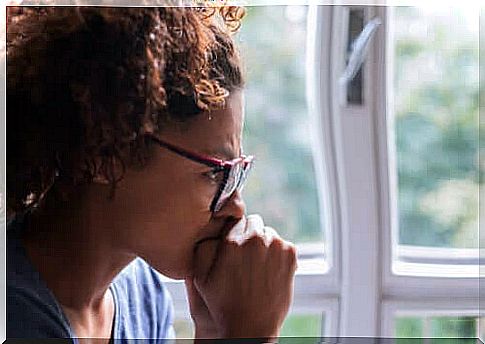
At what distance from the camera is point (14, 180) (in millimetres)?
1287

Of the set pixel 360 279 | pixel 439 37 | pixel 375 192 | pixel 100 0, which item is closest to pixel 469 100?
pixel 439 37

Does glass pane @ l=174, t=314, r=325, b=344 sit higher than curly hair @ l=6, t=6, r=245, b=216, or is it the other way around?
curly hair @ l=6, t=6, r=245, b=216

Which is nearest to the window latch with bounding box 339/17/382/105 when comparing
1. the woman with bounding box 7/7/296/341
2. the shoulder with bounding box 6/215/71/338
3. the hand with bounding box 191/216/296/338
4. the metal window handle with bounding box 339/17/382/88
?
the metal window handle with bounding box 339/17/382/88

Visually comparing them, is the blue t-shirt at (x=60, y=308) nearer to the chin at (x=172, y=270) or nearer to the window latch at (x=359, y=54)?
the chin at (x=172, y=270)

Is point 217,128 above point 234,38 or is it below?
below

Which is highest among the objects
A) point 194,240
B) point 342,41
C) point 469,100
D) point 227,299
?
point 342,41

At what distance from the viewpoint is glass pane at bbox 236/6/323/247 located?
1.29 m

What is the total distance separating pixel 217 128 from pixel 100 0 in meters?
0.29

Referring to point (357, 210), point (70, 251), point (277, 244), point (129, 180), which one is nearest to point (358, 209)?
point (357, 210)

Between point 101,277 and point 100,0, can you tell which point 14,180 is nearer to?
point 101,277

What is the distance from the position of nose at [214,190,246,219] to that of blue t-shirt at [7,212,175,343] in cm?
15

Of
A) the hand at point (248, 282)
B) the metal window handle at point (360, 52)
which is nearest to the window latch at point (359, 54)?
the metal window handle at point (360, 52)

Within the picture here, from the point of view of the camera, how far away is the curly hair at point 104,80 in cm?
125

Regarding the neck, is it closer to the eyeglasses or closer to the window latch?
the eyeglasses
